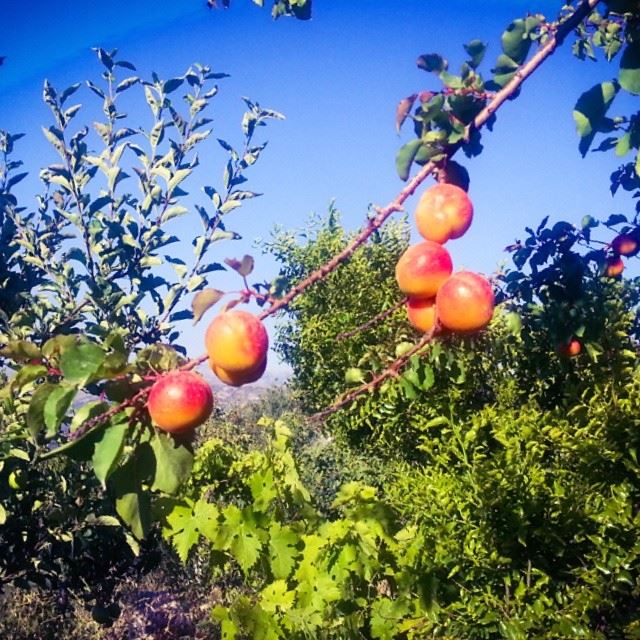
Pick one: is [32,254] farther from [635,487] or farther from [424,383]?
[635,487]

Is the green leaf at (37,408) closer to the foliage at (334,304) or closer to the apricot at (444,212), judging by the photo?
the apricot at (444,212)

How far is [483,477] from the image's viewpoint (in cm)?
270

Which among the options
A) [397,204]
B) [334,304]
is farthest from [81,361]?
[334,304]

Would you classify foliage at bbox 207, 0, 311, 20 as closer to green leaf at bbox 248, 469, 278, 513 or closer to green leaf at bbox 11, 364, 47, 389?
green leaf at bbox 11, 364, 47, 389

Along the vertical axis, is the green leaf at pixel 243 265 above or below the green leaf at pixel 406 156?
below

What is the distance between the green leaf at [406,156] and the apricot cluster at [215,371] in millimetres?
414

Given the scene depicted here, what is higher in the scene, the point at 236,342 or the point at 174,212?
the point at 174,212

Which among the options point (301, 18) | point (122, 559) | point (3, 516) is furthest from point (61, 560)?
point (301, 18)

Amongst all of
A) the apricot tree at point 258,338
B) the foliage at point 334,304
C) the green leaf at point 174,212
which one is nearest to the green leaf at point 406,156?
the apricot tree at point 258,338

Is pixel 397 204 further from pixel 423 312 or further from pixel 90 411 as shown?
pixel 90 411

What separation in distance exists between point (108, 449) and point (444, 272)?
65cm

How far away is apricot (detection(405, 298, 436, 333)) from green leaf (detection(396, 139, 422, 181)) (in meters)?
0.25

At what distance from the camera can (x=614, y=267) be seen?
286 cm

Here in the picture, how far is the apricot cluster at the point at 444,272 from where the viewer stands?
0.99 m
